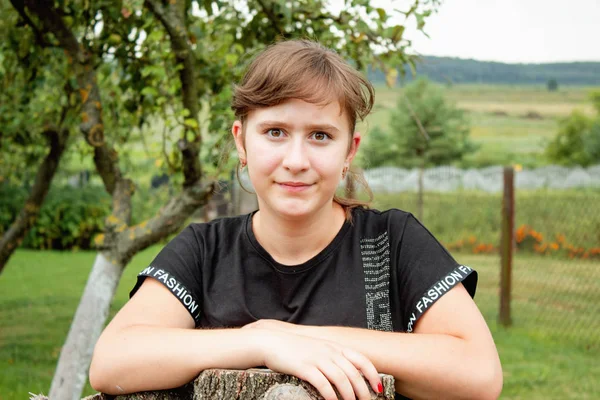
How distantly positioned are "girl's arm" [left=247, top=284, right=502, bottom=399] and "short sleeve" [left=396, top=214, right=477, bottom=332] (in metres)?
0.10

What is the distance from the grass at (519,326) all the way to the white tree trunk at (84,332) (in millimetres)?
1433

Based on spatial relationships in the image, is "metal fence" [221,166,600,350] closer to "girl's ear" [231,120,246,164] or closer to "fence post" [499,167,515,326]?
"fence post" [499,167,515,326]

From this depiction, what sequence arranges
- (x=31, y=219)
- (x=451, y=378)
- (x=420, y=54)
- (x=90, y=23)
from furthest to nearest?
1. (x=31, y=219)
2. (x=90, y=23)
3. (x=420, y=54)
4. (x=451, y=378)

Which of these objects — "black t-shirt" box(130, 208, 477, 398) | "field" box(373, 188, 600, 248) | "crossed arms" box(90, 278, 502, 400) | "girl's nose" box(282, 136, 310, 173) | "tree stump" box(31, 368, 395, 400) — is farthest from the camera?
"field" box(373, 188, 600, 248)

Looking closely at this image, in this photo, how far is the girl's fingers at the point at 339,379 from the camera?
5.00ft

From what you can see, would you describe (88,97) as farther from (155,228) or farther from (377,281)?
(377,281)

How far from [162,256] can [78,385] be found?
80.9 inches

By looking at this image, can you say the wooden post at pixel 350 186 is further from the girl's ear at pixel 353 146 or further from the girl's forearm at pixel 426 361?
the girl's forearm at pixel 426 361

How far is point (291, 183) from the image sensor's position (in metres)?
1.97

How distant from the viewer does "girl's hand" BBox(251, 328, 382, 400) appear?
1.53 m

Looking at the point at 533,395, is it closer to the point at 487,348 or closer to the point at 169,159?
the point at 169,159

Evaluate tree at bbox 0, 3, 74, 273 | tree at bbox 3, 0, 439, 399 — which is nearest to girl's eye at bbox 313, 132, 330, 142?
tree at bbox 3, 0, 439, 399

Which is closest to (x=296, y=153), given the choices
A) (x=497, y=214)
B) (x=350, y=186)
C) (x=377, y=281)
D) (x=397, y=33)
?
(x=377, y=281)

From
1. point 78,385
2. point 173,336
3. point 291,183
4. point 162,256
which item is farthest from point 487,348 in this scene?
point 78,385
